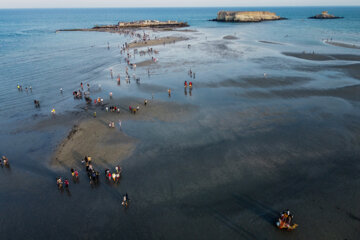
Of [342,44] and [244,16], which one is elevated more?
[244,16]

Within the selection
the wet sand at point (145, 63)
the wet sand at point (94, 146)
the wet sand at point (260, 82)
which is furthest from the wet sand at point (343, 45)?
the wet sand at point (94, 146)

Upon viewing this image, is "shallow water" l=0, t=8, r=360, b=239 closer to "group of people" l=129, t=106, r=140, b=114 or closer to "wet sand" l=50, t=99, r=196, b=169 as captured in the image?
"wet sand" l=50, t=99, r=196, b=169

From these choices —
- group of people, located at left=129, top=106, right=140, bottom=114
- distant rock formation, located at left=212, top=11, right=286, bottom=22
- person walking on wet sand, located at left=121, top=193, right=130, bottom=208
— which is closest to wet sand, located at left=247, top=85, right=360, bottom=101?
group of people, located at left=129, top=106, right=140, bottom=114

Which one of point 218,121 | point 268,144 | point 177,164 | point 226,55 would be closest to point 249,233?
point 177,164

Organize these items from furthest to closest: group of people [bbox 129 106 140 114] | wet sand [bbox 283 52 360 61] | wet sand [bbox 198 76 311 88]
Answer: wet sand [bbox 283 52 360 61] < wet sand [bbox 198 76 311 88] < group of people [bbox 129 106 140 114]

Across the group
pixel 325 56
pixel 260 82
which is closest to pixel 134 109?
pixel 260 82

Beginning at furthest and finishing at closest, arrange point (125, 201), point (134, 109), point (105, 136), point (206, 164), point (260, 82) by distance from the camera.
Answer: point (260, 82)
point (134, 109)
point (105, 136)
point (206, 164)
point (125, 201)

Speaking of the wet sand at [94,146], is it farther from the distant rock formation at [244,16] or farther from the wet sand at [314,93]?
the distant rock formation at [244,16]

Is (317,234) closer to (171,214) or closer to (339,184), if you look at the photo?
(339,184)

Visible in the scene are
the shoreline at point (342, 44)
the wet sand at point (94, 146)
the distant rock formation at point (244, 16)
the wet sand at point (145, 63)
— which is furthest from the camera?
the distant rock formation at point (244, 16)

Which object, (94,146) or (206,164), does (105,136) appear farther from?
(206,164)

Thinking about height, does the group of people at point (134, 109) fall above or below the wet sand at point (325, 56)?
below
